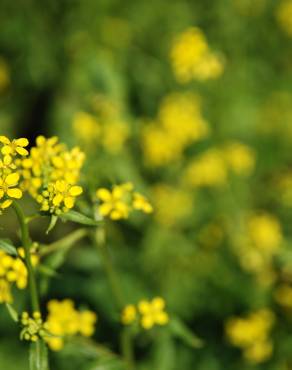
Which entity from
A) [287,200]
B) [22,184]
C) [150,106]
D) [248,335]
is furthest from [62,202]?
[150,106]

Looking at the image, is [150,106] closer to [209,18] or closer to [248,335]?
[209,18]

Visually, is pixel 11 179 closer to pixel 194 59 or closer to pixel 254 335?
pixel 254 335

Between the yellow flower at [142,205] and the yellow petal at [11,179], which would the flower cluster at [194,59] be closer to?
the yellow flower at [142,205]

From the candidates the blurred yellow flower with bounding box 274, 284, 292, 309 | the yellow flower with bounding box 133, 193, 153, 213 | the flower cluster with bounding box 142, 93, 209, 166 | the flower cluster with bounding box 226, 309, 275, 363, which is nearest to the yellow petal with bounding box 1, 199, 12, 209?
the yellow flower with bounding box 133, 193, 153, 213

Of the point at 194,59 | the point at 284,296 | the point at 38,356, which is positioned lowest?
the point at 38,356

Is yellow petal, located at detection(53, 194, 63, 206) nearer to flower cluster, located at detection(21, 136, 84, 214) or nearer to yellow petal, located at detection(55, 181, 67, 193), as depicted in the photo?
yellow petal, located at detection(55, 181, 67, 193)

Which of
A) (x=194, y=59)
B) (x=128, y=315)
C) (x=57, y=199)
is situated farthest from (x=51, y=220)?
(x=194, y=59)

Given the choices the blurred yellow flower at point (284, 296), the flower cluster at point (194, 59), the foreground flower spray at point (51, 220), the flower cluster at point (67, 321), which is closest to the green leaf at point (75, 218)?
the foreground flower spray at point (51, 220)

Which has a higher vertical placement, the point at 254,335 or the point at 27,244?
the point at 254,335
